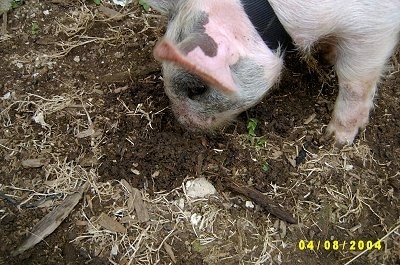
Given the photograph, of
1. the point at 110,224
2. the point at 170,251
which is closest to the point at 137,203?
the point at 110,224

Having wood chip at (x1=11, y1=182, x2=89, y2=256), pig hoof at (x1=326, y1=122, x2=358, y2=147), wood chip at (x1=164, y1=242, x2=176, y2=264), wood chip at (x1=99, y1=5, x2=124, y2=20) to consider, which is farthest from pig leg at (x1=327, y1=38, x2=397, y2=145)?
wood chip at (x1=99, y1=5, x2=124, y2=20)

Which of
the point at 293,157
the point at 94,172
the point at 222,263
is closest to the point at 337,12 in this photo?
the point at 293,157

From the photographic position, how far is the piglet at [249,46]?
2451 mm

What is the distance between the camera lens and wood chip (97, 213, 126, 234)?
2828 mm

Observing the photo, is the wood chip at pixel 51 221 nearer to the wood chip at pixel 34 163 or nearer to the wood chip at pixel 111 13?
A: the wood chip at pixel 34 163

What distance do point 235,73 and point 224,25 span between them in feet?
0.71

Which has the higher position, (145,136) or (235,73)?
(235,73)

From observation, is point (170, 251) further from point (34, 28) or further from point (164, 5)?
point (34, 28)

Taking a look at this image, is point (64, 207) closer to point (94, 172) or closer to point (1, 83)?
point (94, 172)

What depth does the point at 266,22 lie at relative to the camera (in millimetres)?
2635

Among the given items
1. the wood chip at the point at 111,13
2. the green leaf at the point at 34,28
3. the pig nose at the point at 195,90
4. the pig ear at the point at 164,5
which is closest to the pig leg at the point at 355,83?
the pig nose at the point at 195,90

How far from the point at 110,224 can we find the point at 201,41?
1049mm

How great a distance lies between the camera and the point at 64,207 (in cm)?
289
